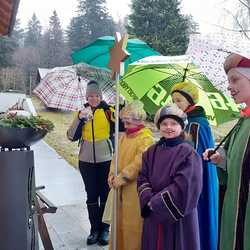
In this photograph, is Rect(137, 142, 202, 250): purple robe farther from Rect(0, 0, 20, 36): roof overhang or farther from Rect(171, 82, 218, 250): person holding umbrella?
Rect(0, 0, 20, 36): roof overhang

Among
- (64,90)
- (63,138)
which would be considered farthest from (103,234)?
(63,138)

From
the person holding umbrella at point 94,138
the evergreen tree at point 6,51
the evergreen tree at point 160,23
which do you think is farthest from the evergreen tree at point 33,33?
the person holding umbrella at point 94,138

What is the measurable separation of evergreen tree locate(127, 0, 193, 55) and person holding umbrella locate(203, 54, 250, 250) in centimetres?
1434

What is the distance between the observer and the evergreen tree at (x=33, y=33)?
100.0ft

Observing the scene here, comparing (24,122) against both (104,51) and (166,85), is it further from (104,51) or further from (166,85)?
(166,85)

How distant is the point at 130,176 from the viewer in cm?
310

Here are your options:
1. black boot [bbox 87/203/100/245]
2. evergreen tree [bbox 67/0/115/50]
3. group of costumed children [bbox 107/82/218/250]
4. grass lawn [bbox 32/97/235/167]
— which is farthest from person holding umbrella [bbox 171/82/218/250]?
evergreen tree [bbox 67/0/115/50]

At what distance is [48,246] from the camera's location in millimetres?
3264

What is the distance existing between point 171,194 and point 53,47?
2616 cm

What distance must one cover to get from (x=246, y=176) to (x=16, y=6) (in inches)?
130

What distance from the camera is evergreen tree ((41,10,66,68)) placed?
25641 millimetres

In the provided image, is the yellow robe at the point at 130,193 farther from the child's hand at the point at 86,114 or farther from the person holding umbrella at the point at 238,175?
the person holding umbrella at the point at 238,175

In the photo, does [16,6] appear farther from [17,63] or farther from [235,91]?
[17,63]

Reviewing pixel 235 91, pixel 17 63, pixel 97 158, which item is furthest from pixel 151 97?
pixel 17 63
